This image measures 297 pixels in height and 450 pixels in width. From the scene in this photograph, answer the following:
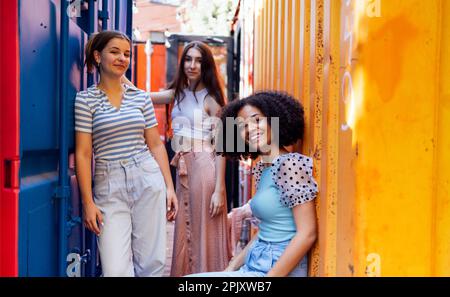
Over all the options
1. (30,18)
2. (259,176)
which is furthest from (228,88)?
(30,18)

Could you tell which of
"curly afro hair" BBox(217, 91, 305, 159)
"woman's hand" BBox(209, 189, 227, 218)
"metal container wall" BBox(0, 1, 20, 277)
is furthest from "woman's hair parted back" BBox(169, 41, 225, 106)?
"metal container wall" BBox(0, 1, 20, 277)

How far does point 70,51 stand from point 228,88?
4364mm

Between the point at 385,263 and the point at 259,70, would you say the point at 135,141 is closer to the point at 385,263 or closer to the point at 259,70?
the point at 385,263

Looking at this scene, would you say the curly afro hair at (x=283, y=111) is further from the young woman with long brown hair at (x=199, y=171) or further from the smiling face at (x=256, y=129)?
the young woman with long brown hair at (x=199, y=171)

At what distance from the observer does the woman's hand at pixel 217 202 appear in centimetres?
341

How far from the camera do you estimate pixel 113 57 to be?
257 centimetres

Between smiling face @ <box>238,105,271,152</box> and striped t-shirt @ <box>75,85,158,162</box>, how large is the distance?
22.7 inches

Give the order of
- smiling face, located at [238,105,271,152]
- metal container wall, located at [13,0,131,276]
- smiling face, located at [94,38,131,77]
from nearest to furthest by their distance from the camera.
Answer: metal container wall, located at [13,0,131,276] < smiling face, located at [238,105,271,152] < smiling face, located at [94,38,131,77]

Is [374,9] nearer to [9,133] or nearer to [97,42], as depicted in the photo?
[9,133]

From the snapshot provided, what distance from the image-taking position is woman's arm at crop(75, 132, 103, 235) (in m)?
2.43

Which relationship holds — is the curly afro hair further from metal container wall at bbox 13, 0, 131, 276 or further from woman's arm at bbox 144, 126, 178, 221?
metal container wall at bbox 13, 0, 131, 276

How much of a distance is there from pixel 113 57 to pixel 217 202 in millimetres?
1230

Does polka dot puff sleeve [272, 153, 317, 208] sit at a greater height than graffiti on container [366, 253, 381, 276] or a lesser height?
greater

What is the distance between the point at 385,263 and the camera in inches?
61.1
